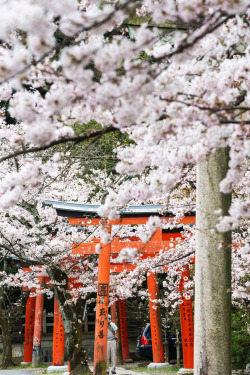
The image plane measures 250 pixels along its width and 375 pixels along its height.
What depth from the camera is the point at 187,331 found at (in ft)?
37.6

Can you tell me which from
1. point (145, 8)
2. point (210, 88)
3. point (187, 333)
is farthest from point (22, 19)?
point (187, 333)

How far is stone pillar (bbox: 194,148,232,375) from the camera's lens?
4598 millimetres

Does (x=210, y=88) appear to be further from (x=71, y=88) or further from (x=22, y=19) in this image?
(x=22, y=19)

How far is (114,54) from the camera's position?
258 centimetres

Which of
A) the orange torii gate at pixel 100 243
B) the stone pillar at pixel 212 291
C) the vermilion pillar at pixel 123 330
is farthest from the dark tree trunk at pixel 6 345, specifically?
the stone pillar at pixel 212 291

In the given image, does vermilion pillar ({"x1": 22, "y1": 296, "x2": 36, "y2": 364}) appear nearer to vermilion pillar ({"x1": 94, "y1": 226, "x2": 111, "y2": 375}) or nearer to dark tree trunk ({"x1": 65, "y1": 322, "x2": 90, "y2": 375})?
dark tree trunk ({"x1": 65, "y1": 322, "x2": 90, "y2": 375})

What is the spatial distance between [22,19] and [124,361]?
15.2 m

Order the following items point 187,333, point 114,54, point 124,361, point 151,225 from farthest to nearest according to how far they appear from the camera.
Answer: point 124,361, point 187,333, point 151,225, point 114,54

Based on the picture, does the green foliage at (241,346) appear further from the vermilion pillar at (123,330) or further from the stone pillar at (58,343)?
the vermilion pillar at (123,330)

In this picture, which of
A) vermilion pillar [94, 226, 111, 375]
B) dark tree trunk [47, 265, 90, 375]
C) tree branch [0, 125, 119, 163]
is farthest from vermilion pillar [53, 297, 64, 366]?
tree branch [0, 125, 119, 163]

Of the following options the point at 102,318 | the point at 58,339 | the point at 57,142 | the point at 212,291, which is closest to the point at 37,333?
the point at 58,339

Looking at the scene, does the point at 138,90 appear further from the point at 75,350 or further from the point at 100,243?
the point at 75,350

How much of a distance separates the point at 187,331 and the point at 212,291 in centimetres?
726

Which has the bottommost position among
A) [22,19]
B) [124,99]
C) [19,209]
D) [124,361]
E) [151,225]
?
[124,361]
